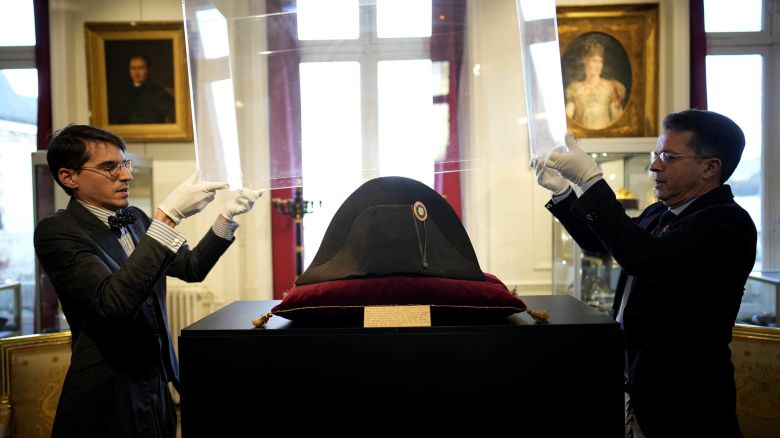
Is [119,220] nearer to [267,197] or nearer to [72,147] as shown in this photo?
[72,147]

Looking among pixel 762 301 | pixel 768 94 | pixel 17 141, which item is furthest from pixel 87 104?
pixel 768 94

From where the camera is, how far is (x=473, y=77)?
1.89m

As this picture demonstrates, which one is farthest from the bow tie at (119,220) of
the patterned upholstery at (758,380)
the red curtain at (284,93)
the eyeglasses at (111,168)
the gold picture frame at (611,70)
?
the gold picture frame at (611,70)

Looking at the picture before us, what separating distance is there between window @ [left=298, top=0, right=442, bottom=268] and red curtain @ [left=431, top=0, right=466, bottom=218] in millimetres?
26

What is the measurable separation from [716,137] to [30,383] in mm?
2768

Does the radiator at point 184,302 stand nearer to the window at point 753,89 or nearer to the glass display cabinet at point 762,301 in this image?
the glass display cabinet at point 762,301

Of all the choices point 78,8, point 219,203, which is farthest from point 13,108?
point 219,203

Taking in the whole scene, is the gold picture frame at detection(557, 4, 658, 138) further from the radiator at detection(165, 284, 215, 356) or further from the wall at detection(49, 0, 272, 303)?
the radiator at detection(165, 284, 215, 356)

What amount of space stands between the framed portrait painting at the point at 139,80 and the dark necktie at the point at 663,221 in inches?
139

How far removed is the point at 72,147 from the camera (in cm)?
184

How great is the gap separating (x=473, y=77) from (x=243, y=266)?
324 cm

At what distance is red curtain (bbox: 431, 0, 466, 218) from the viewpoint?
1.79 metres

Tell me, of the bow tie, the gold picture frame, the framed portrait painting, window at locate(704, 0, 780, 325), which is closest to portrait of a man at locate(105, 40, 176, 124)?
the framed portrait painting

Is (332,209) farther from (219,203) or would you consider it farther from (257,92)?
(257,92)
